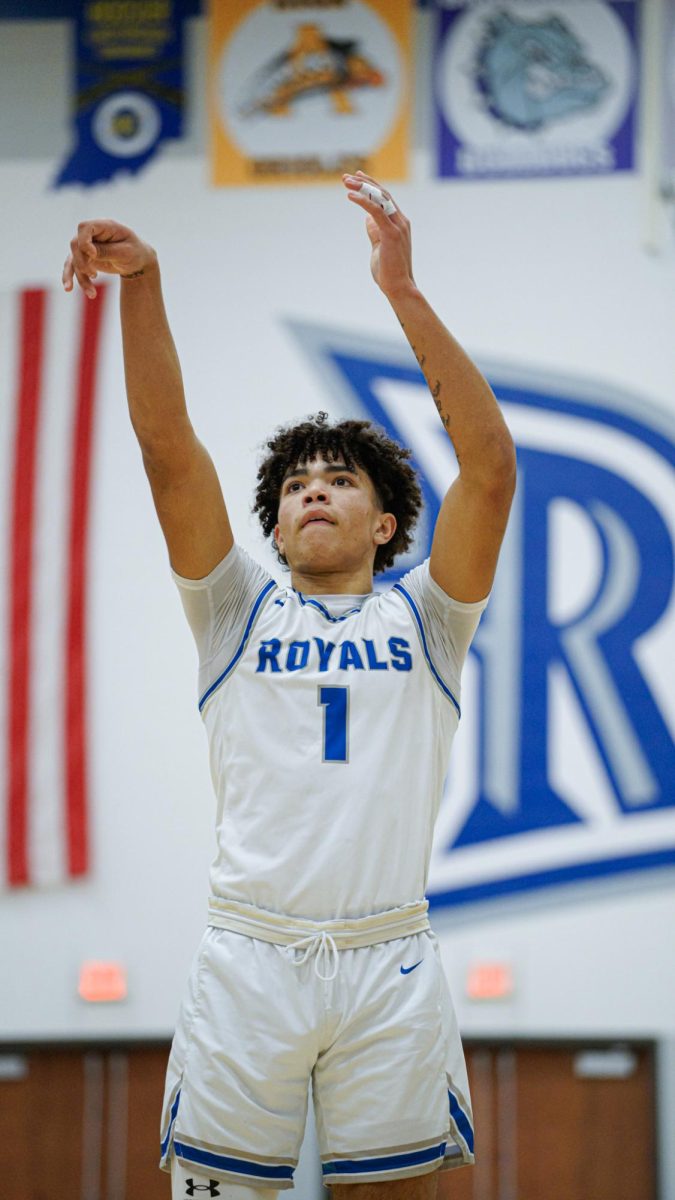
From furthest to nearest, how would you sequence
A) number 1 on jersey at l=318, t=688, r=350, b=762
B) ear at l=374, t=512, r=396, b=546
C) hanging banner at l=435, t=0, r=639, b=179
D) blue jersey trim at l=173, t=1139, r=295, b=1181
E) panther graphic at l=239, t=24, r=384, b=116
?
panther graphic at l=239, t=24, r=384, b=116 → hanging banner at l=435, t=0, r=639, b=179 → ear at l=374, t=512, r=396, b=546 → number 1 on jersey at l=318, t=688, r=350, b=762 → blue jersey trim at l=173, t=1139, r=295, b=1181

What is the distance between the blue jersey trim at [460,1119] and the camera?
6.15ft

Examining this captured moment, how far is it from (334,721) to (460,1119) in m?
0.56

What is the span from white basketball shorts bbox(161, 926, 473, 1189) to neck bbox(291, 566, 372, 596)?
1.70ft

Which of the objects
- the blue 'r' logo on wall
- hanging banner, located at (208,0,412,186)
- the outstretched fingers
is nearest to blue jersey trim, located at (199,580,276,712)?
the outstretched fingers

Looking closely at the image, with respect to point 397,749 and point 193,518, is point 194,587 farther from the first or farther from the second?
point 397,749

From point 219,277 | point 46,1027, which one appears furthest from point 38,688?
point 219,277

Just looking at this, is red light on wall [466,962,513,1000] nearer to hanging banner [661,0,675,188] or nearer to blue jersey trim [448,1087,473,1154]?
blue jersey trim [448,1087,473,1154]

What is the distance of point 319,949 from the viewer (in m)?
1.81

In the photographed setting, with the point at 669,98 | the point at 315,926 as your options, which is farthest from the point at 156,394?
the point at 669,98

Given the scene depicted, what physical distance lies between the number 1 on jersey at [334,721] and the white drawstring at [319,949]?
23cm

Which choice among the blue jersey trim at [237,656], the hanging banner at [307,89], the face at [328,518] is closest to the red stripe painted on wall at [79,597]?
the hanging banner at [307,89]

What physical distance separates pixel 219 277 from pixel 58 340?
52cm

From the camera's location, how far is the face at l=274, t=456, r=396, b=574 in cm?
204

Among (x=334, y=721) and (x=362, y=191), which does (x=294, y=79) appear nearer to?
(x=362, y=191)
